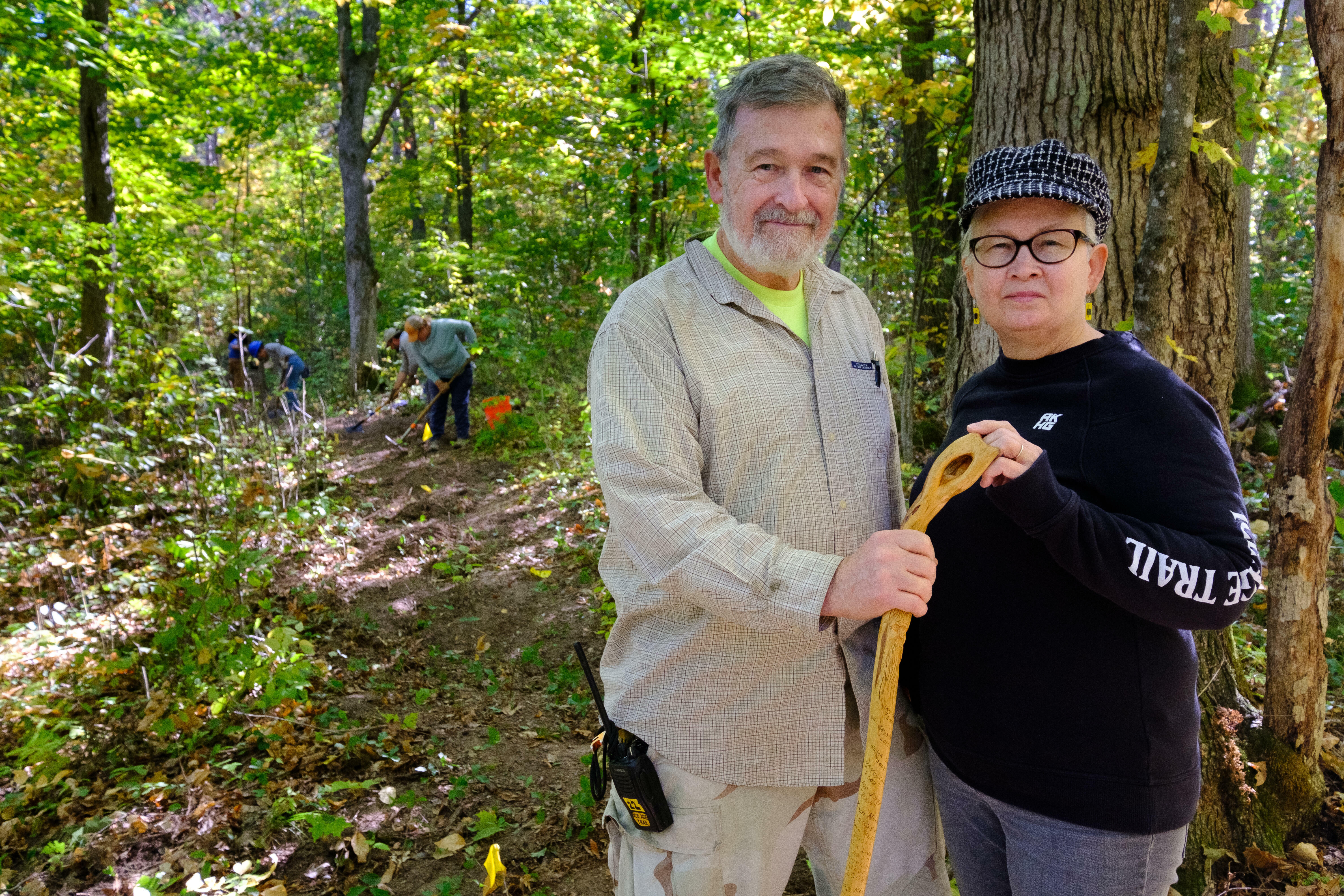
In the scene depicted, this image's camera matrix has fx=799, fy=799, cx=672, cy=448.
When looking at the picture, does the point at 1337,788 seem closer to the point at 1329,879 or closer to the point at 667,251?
the point at 1329,879

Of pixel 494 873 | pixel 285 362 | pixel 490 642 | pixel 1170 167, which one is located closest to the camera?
pixel 1170 167

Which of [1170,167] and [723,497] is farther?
[1170,167]

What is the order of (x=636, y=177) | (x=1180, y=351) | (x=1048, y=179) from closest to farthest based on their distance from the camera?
(x=1048, y=179) → (x=1180, y=351) → (x=636, y=177)

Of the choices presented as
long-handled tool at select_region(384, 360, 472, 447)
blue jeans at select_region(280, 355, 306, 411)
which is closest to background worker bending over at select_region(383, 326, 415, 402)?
long-handled tool at select_region(384, 360, 472, 447)

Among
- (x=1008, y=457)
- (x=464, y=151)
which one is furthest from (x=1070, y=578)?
(x=464, y=151)

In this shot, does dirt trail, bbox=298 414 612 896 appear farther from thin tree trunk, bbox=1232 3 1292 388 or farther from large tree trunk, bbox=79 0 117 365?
thin tree trunk, bbox=1232 3 1292 388

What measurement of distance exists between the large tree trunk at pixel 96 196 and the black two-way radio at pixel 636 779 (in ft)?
26.5

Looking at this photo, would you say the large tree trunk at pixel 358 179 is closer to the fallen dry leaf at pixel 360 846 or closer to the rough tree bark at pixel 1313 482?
the fallen dry leaf at pixel 360 846

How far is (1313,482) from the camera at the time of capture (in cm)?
252

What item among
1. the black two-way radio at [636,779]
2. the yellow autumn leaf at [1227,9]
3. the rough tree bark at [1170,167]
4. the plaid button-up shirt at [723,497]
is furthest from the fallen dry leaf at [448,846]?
the yellow autumn leaf at [1227,9]

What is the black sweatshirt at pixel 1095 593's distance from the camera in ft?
4.65

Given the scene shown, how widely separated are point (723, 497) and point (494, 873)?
1.99m

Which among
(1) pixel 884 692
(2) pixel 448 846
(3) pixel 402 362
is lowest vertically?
(2) pixel 448 846

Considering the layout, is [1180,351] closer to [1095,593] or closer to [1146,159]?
[1146,159]
